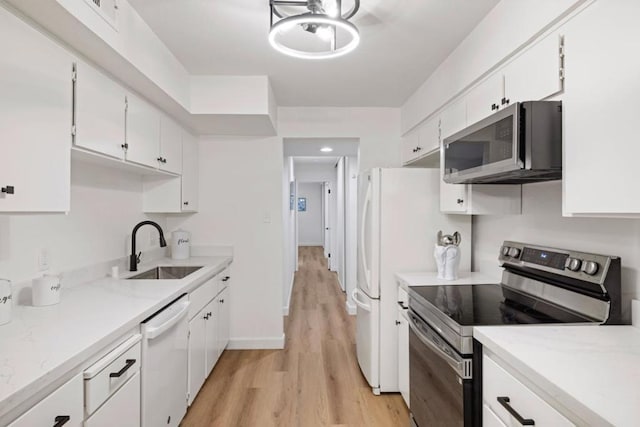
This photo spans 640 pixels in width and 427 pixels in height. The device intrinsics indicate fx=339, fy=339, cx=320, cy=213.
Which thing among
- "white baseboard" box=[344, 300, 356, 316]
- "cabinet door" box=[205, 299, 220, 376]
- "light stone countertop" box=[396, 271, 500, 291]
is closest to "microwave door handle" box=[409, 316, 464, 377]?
"light stone countertop" box=[396, 271, 500, 291]

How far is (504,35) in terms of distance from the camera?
5.49ft

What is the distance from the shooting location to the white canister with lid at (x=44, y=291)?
1.59 m

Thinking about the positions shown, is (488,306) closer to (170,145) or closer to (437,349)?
(437,349)

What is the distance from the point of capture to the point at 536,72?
1.46 m

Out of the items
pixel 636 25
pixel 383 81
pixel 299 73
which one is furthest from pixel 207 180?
pixel 636 25

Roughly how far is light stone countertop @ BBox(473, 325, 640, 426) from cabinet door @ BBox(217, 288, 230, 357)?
7.45 ft

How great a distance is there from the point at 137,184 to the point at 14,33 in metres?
1.72

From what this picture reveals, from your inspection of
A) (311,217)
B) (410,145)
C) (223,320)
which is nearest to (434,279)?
(410,145)

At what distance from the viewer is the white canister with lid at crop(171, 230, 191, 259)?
10.4ft

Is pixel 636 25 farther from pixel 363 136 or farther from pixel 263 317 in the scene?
pixel 263 317

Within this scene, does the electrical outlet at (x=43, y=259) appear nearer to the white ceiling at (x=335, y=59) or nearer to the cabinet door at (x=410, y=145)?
the white ceiling at (x=335, y=59)

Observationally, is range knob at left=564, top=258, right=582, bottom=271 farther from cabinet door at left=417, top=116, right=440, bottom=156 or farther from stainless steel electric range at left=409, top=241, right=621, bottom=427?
cabinet door at left=417, top=116, right=440, bottom=156

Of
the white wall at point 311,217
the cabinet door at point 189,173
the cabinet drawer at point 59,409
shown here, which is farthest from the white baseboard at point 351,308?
the white wall at point 311,217

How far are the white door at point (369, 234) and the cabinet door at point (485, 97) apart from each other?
2.48 ft
